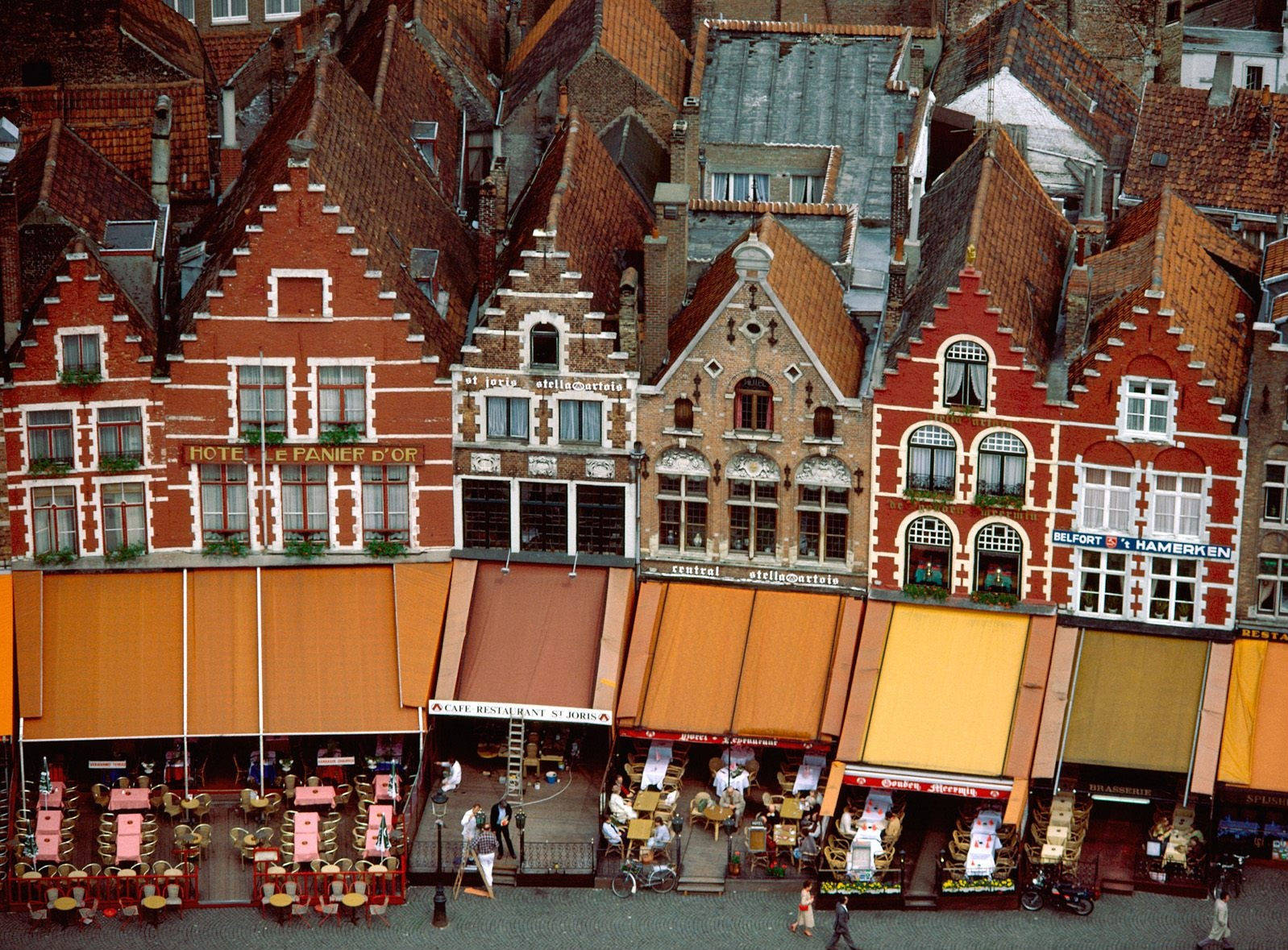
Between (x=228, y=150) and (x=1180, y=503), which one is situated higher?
(x=228, y=150)

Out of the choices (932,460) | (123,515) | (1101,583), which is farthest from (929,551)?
(123,515)

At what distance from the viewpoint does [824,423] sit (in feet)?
246

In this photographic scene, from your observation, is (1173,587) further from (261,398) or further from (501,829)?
(261,398)

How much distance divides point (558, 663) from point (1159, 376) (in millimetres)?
17539

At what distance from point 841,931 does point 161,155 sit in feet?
101

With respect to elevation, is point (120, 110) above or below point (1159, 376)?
above

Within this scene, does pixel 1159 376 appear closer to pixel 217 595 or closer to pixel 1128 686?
pixel 1128 686

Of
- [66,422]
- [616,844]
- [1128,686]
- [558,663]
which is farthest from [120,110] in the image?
[1128,686]

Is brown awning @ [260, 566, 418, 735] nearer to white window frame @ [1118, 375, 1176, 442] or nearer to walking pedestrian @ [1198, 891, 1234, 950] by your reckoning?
white window frame @ [1118, 375, 1176, 442]

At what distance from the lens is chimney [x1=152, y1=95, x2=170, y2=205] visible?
8144cm

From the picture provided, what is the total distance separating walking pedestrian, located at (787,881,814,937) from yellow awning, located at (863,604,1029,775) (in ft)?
16.5

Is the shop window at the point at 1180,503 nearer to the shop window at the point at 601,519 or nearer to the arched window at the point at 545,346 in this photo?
the shop window at the point at 601,519

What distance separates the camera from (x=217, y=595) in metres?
76.0

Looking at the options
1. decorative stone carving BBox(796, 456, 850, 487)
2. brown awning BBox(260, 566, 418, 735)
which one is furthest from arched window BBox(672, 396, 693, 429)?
brown awning BBox(260, 566, 418, 735)
